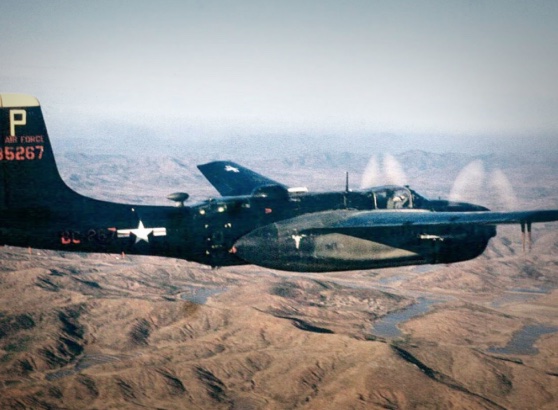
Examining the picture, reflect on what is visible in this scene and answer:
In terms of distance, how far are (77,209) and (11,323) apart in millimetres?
148512

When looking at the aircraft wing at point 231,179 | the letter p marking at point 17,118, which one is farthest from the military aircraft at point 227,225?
the aircraft wing at point 231,179

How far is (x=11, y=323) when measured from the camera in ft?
503

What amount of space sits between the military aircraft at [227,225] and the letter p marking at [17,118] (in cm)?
4

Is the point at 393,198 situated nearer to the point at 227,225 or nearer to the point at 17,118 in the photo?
the point at 227,225

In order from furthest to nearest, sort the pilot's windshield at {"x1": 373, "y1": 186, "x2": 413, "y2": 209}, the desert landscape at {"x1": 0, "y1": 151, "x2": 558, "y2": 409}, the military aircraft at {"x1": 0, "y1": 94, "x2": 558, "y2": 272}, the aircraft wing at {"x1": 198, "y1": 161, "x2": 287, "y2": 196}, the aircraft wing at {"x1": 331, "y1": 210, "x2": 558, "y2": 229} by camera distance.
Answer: the desert landscape at {"x1": 0, "y1": 151, "x2": 558, "y2": 409} → the aircraft wing at {"x1": 198, "y1": 161, "x2": 287, "y2": 196} → the pilot's windshield at {"x1": 373, "y1": 186, "x2": 413, "y2": 209} → the military aircraft at {"x1": 0, "y1": 94, "x2": 558, "y2": 272} → the aircraft wing at {"x1": 331, "y1": 210, "x2": 558, "y2": 229}

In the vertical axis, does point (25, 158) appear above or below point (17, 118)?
below

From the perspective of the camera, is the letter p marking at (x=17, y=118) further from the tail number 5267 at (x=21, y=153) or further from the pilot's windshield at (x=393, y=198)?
the pilot's windshield at (x=393, y=198)

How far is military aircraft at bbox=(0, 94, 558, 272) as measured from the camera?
976 inches

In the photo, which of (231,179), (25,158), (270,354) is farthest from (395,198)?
(270,354)

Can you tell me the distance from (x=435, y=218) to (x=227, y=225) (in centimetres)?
1099

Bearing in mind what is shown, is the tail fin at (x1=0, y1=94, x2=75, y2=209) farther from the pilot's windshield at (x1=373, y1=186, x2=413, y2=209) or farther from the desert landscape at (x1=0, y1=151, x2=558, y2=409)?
the desert landscape at (x1=0, y1=151, x2=558, y2=409)

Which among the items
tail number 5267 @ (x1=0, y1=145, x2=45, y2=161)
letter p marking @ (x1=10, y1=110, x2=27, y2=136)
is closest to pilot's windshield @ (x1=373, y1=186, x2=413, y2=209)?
tail number 5267 @ (x1=0, y1=145, x2=45, y2=161)

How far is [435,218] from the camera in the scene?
83.7ft

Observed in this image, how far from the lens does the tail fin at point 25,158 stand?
2400 centimetres
